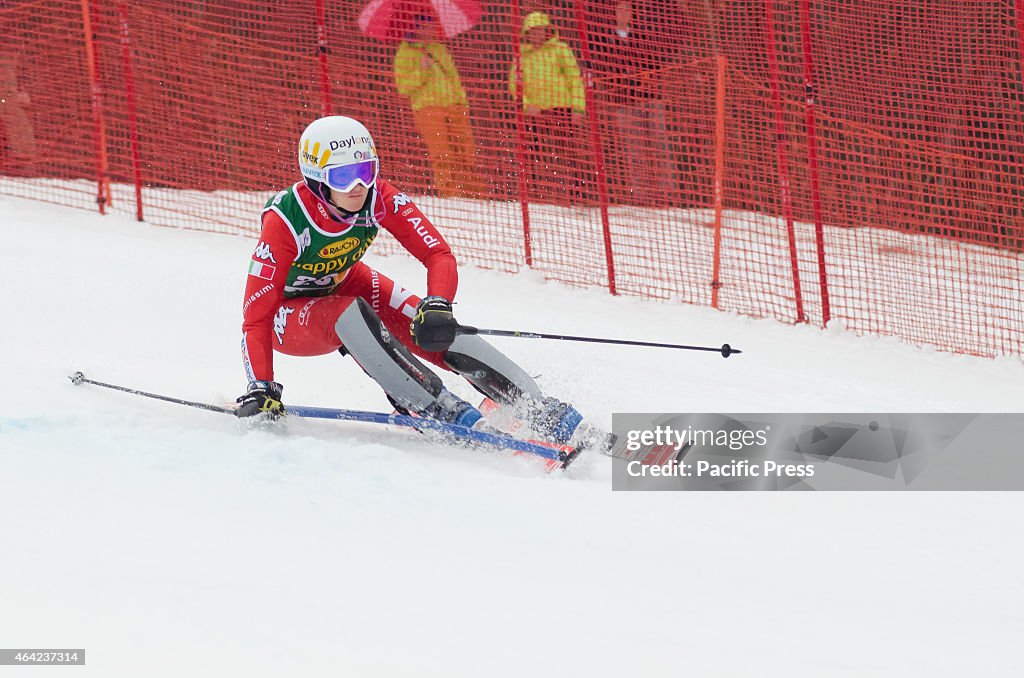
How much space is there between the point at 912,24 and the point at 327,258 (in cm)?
536

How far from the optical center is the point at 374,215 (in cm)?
528

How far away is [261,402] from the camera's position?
16.2 feet

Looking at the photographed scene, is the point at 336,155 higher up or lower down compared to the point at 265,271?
higher up

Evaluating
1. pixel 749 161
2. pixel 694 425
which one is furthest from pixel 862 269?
pixel 694 425

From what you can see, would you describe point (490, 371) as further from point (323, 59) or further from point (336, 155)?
point (323, 59)

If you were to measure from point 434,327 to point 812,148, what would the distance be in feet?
12.7

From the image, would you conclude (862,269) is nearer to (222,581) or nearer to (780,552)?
(780,552)

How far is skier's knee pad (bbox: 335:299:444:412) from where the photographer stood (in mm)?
4961

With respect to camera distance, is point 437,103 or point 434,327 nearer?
point 434,327

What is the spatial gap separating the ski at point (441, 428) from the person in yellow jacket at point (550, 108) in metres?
3.76

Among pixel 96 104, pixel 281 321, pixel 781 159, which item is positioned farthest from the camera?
pixel 96 104

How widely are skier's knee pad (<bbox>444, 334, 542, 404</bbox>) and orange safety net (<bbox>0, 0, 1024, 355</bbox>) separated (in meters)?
3.38

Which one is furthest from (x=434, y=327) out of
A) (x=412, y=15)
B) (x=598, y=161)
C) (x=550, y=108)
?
(x=412, y=15)

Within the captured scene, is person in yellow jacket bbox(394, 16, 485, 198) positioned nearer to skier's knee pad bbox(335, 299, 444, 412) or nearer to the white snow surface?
the white snow surface
